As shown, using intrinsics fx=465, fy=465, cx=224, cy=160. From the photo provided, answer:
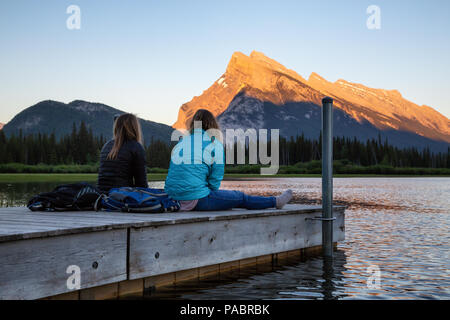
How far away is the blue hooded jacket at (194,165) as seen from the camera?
7.62m

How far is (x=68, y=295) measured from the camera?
18.0ft

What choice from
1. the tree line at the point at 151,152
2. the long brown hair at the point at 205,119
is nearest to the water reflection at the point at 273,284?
the long brown hair at the point at 205,119

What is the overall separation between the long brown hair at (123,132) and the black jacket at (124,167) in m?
0.08

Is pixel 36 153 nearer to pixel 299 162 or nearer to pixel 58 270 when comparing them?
pixel 299 162

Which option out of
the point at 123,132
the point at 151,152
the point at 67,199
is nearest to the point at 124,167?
the point at 123,132

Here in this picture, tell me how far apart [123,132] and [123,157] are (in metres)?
0.43

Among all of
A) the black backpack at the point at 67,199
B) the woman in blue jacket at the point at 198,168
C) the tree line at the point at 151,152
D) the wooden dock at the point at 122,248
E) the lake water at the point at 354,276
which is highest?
the tree line at the point at 151,152

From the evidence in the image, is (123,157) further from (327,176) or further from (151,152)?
(151,152)

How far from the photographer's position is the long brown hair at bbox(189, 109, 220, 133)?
25.6 ft

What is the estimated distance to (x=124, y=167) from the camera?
805 centimetres

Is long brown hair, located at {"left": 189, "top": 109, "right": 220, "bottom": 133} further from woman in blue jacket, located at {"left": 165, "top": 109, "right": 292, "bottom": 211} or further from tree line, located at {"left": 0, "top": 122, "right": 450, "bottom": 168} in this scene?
tree line, located at {"left": 0, "top": 122, "right": 450, "bottom": 168}

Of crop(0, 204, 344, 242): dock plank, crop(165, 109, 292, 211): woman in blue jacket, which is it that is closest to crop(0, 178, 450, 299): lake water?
crop(0, 204, 344, 242): dock plank

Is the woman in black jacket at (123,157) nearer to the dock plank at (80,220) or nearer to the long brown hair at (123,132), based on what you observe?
the long brown hair at (123,132)

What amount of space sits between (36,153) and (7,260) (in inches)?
5757
